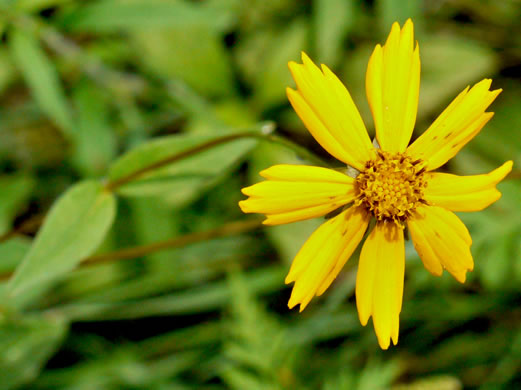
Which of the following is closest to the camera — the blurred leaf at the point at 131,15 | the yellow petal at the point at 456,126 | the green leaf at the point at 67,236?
the yellow petal at the point at 456,126

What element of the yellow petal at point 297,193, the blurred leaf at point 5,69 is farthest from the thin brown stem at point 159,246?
the blurred leaf at point 5,69

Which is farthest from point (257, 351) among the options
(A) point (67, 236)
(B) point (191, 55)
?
(B) point (191, 55)

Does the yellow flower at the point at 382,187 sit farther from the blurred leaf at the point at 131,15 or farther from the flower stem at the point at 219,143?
the blurred leaf at the point at 131,15

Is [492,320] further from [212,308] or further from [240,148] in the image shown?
[240,148]

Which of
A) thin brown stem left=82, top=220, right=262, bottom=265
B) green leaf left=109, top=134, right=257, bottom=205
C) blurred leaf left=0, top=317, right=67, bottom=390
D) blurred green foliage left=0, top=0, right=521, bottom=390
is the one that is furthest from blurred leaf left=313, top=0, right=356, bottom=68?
blurred leaf left=0, top=317, right=67, bottom=390

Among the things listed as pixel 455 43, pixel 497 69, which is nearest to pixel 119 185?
pixel 455 43

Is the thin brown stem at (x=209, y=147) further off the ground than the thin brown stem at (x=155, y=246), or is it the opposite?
the thin brown stem at (x=209, y=147)
